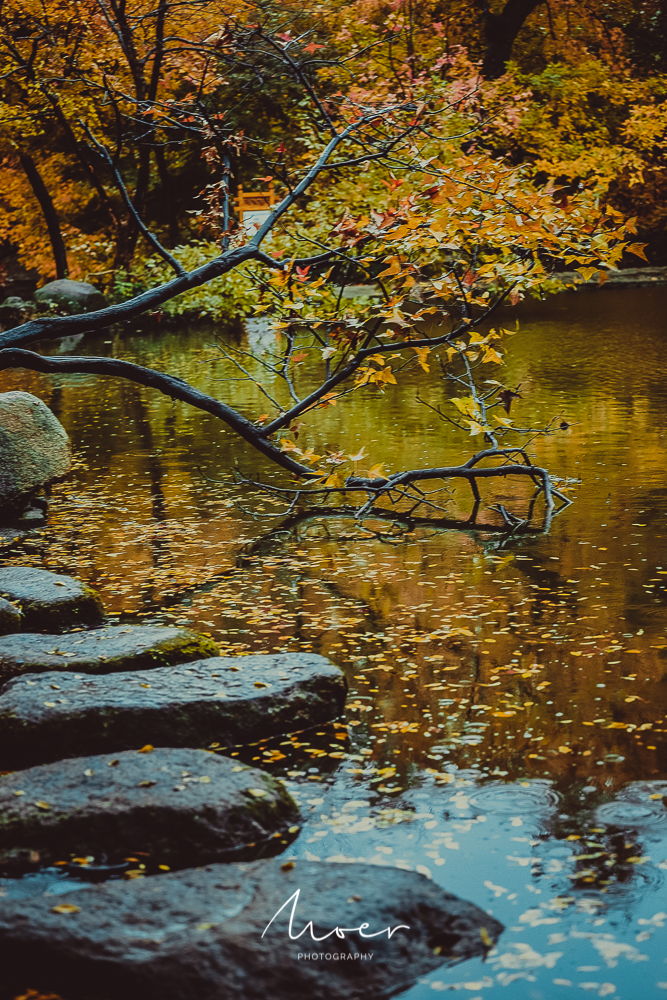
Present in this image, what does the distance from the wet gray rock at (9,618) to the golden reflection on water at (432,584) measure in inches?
28.5

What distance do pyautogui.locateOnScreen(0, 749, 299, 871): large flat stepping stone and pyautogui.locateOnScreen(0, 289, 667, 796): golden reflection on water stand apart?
25.1 inches

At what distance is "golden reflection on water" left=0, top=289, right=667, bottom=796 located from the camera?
4461mm

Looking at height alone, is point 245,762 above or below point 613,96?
below

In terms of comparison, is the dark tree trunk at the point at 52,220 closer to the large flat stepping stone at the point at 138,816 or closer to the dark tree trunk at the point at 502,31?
the dark tree trunk at the point at 502,31

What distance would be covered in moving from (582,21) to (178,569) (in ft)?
91.1

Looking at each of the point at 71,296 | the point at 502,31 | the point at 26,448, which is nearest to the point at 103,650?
the point at 26,448

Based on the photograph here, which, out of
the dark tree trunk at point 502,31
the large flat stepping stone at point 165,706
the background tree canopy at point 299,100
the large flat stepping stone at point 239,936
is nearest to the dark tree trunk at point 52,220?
the background tree canopy at point 299,100

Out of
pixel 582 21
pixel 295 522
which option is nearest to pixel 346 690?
pixel 295 522

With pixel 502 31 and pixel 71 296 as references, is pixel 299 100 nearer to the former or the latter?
pixel 502 31

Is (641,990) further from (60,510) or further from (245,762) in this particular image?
(60,510)

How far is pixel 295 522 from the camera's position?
8.34 m

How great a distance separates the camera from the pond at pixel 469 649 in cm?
336

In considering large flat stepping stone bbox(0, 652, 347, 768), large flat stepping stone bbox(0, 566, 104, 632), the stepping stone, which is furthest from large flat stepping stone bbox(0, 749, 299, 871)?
large flat stepping stone bbox(0, 566, 104, 632)

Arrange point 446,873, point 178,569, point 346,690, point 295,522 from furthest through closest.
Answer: point 295,522 → point 178,569 → point 346,690 → point 446,873
